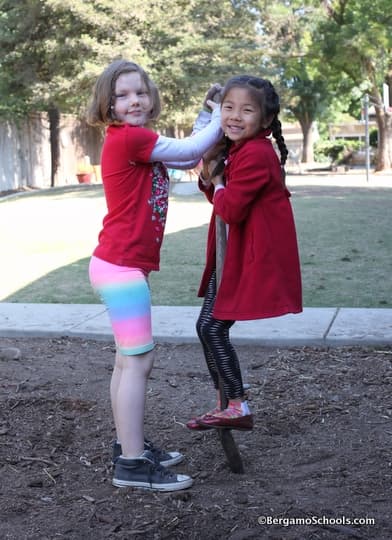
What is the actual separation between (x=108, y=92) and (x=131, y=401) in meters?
1.25

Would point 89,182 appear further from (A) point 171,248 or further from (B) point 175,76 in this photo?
(A) point 171,248

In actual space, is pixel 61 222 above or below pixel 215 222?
below

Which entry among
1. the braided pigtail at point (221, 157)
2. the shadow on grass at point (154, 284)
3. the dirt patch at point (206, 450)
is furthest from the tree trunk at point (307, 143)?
the braided pigtail at point (221, 157)

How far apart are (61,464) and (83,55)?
2384 cm

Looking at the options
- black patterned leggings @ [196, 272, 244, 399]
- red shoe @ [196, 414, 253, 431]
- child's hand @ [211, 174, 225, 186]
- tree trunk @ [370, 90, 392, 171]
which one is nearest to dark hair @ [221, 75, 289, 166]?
child's hand @ [211, 174, 225, 186]

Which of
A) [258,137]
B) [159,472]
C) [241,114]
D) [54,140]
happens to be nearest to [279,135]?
[258,137]

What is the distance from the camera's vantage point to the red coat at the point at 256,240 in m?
3.14

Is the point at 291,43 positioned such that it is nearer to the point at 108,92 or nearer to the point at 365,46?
the point at 365,46

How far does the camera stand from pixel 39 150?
3027 centimetres

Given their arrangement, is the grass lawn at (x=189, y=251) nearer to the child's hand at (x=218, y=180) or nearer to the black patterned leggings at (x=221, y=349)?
the black patterned leggings at (x=221, y=349)

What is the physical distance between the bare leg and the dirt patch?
0.20 m

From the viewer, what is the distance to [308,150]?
51656mm

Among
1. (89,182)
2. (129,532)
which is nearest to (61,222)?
(129,532)

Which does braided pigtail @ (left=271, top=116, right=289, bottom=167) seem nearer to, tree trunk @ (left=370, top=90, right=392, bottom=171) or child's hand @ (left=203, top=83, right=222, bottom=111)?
child's hand @ (left=203, top=83, right=222, bottom=111)
